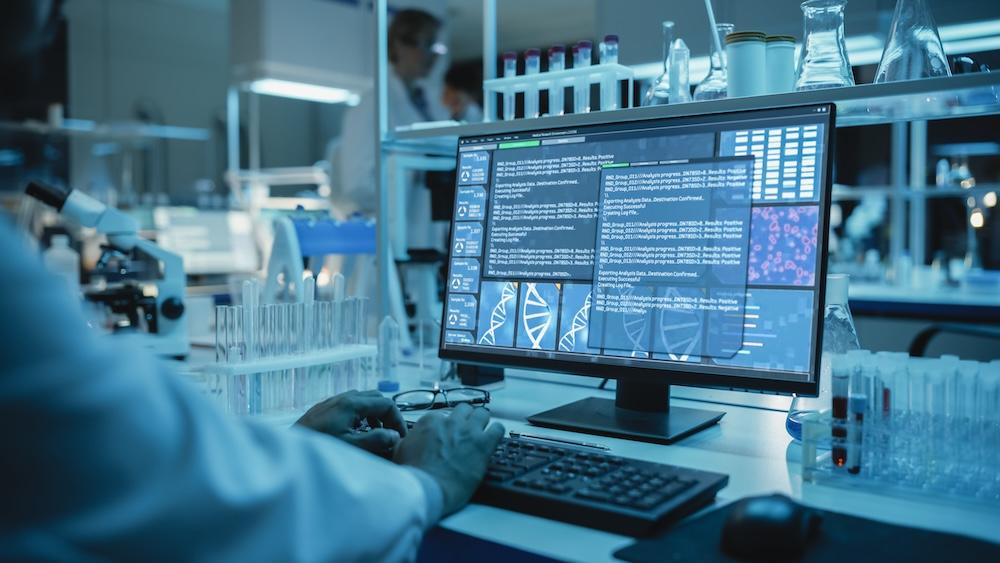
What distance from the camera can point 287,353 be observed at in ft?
4.34

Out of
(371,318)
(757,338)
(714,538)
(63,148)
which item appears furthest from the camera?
(63,148)

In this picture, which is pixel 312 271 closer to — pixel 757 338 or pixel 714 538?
pixel 757 338

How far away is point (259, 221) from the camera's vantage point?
3.75m

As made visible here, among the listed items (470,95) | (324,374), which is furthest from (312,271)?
(470,95)

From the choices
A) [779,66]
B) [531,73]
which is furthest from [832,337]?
[531,73]

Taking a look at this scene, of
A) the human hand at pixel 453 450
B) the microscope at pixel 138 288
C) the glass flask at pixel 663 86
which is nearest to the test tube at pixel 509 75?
the glass flask at pixel 663 86

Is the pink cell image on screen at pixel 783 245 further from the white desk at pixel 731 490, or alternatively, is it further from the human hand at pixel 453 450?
the human hand at pixel 453 450

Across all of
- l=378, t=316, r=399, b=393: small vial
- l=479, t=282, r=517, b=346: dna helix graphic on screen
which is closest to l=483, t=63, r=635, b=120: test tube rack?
l=479, t=282, r=517, b=346: dna helix graphic on screen

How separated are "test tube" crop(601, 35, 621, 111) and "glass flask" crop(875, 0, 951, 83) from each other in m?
0.44

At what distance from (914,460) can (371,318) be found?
1395 mm

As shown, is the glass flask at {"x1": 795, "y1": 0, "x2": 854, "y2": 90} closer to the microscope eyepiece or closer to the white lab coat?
the microscope eyepiece

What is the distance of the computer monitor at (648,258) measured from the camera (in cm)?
104

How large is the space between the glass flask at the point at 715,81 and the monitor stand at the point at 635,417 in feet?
1.70

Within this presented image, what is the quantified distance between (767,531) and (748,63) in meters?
0.80
